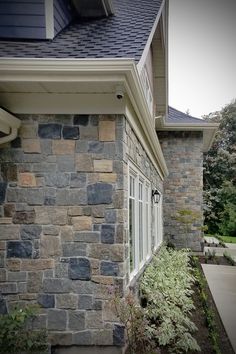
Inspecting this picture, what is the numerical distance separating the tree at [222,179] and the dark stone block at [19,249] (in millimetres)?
22204

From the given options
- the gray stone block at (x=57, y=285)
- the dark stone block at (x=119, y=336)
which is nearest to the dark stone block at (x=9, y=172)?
the gray stone block at (x=57, y=285)

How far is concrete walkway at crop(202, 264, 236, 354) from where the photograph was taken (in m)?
6.00

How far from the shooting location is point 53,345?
14.2ft

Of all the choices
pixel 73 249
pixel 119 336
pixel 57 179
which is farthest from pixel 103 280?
pixel 57 179

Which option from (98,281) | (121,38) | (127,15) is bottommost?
(98,281)

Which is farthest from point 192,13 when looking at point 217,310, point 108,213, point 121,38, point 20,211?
point 217,310

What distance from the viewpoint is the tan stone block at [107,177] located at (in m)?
4.42

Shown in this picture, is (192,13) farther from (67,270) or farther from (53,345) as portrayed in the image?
(53,345)

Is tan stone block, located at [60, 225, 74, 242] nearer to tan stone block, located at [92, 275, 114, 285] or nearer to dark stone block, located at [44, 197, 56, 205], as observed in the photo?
dark stone block, located at [44, 197, 56, 205]

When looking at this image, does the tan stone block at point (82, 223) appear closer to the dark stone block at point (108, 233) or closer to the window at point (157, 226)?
the dark stone block at point (108, 233)

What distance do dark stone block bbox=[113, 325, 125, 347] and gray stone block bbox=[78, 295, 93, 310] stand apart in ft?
1.22

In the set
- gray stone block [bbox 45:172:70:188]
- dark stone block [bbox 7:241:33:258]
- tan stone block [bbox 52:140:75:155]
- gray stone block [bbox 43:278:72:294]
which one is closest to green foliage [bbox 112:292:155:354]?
gray stone block [bbox 43:278:72:294]

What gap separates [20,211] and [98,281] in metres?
1.19

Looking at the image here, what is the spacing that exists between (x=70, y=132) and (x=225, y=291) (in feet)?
18.3
